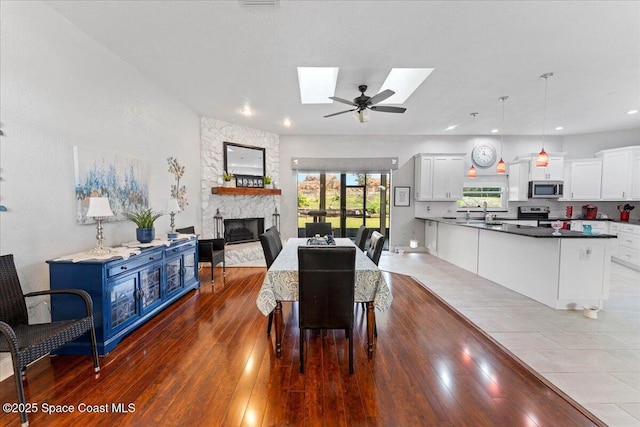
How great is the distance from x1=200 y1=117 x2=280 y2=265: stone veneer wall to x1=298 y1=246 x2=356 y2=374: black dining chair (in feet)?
12.4

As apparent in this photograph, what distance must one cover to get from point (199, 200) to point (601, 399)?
5735 mm

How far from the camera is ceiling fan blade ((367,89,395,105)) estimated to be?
3142 mm

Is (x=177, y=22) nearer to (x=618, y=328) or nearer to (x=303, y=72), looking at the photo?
(x=303, y=72)

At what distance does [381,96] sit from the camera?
3.26 meters

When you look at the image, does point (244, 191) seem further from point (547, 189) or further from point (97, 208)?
point (547, 189)

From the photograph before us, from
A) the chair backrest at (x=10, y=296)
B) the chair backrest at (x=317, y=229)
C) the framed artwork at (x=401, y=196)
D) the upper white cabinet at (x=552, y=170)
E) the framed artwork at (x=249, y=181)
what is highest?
the upper white cabinet at (x=552, y=170)

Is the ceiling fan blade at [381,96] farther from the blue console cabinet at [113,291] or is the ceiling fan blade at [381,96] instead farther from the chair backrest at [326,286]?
the blue console cabinet at [113,291]

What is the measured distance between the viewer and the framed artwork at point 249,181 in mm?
5691

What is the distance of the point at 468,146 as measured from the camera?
21.5ft

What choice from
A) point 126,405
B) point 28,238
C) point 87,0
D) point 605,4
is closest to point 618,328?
point 605,4

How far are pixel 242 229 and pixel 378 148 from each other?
384cm

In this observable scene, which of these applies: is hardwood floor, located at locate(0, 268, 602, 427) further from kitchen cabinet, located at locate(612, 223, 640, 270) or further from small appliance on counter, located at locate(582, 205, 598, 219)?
small appliance on counter, located at locate(582, 205, 598, 219)

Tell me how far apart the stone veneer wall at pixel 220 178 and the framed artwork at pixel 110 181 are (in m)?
1.75

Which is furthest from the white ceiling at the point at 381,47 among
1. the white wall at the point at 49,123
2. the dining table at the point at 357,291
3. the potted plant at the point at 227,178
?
the dining table at the point at 357,291
